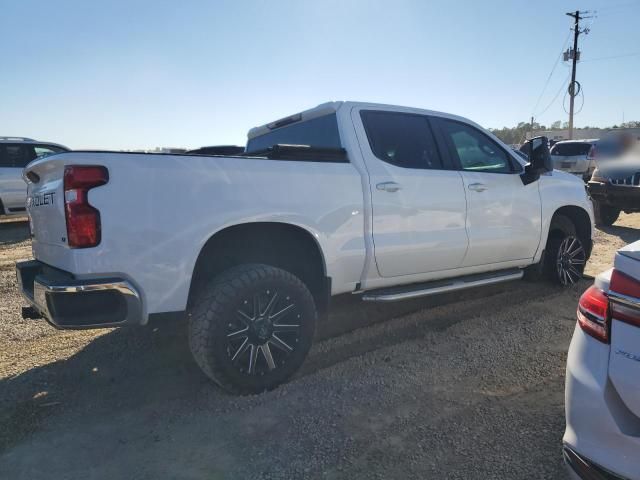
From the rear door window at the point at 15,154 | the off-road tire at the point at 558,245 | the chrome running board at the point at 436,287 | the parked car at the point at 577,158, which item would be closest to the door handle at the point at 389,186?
the chrome running board at the point at 436,287

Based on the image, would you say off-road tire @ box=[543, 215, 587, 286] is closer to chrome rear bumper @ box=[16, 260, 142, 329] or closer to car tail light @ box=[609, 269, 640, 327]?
car tail light @ box=[609, 269, 640, 327]

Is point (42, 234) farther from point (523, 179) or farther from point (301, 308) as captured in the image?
point (523, 179)

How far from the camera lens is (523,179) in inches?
170

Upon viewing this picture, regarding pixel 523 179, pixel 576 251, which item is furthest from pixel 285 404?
pixel 576 251

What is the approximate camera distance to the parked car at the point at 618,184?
8.20 metres

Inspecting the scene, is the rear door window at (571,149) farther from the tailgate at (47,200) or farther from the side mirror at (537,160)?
the tailgate at (47,200)

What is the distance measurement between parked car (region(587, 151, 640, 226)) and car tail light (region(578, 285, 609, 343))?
25.8ft

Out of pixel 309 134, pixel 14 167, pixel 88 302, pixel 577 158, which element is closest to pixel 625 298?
pixel 88 302

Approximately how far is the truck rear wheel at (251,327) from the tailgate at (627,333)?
1807 millimetres

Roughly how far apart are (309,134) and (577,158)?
46.1ft

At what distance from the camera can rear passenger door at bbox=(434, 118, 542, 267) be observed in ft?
13.1

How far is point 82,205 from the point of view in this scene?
7.79 feet

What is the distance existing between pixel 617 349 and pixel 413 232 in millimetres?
2027

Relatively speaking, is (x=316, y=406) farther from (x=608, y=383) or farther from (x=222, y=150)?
(x=222, y=150)
